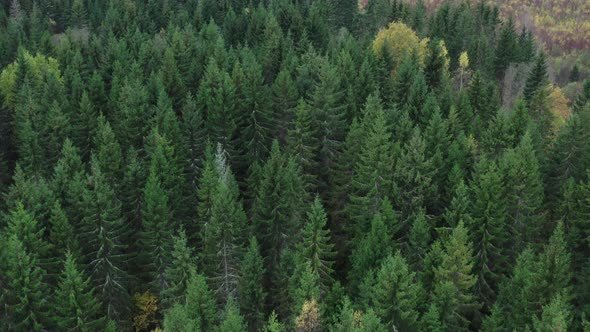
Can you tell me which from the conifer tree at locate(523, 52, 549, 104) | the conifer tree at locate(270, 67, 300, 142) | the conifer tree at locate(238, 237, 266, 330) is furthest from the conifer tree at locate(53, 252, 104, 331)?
the conifer tree at locate(523, 52, 549, 104)

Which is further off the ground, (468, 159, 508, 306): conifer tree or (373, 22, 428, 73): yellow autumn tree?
(373, 22, 428, 73): yellow autumn tree

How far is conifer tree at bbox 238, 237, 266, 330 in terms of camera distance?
41.1 meters

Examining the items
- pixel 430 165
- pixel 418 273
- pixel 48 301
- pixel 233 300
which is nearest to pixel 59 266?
pixel 48 301

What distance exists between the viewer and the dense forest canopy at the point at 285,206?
1505 inches

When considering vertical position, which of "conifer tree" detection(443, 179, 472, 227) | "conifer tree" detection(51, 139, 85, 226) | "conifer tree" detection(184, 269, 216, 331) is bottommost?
"conifer tree" detection(184, 269, 216, 331)

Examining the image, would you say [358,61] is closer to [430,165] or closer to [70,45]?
[430,165]

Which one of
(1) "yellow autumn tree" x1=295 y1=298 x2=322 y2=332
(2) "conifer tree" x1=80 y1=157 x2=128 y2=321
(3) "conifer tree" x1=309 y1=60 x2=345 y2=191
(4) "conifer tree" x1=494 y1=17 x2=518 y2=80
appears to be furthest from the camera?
(4) "conifer tree" x1=494 y1=17 x2=518 y2=80

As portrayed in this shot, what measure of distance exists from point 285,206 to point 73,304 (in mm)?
16635

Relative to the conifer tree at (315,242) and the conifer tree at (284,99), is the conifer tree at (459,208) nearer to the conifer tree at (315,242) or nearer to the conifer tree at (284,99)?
the conifer tree at (315,242)

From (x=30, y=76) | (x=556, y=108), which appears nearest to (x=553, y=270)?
(x=556, y=108)

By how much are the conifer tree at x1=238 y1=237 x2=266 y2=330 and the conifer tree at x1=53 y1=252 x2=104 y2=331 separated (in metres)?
10.3

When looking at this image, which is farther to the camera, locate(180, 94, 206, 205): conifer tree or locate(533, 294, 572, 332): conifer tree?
locate(180, 94, 206, 205): conifer tree

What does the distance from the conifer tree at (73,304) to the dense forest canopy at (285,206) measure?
0.57 ft

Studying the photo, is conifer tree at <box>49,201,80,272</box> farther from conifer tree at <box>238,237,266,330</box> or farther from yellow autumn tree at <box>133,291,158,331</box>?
conifer tree at <box>238,237,266,330</box>
